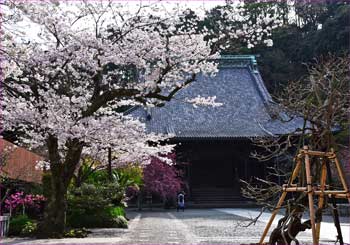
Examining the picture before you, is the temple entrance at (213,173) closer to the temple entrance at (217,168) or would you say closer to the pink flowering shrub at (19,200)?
the temple entrance at (217,168)

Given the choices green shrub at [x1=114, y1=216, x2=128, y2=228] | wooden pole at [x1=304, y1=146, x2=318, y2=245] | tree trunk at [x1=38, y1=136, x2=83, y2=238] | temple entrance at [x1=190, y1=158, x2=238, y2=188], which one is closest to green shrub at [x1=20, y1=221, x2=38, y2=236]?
tree trunk at [x1=38, y1=136, x2=83, y2=238]

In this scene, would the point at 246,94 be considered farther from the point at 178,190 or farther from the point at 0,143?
the point at 0,143

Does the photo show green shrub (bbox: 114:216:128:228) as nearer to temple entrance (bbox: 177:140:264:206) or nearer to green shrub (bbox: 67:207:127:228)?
green shrub (bbox: 67:207:127:228)

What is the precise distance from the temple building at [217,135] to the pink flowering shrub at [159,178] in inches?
157

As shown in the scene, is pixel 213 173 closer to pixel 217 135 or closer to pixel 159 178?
pixel 217 135

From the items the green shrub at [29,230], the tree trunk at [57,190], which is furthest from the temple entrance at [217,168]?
the tree trunk at [57,190]

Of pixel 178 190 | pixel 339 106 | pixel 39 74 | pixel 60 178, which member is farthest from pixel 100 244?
pixel 178 190

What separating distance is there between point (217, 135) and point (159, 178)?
5328mm

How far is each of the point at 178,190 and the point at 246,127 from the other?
6.05 m

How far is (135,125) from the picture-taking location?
12852 millimetres

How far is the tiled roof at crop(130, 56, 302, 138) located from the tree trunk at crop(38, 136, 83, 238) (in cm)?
1651

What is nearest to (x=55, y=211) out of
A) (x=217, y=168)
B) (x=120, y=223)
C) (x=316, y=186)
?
(x=120, y=223)

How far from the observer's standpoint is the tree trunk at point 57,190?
10.4m

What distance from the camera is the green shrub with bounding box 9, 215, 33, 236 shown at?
36.8 ft
